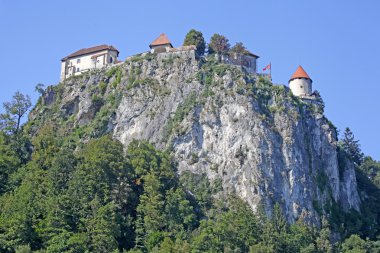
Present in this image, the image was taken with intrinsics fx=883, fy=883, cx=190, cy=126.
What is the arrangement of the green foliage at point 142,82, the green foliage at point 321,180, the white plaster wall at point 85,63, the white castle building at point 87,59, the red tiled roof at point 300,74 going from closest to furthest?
the green foliage at point 321,180
the green foliage at point 142,82
the white plaster wall at point 85,63
the white castle building at point 87,59
the red tiled roof at point 300,74

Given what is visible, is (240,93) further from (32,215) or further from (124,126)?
(32,215)

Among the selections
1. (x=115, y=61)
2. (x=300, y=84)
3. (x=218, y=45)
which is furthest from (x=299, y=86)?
(x=115, y=61)

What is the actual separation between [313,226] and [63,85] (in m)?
40.1

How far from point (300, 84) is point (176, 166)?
85.4ft

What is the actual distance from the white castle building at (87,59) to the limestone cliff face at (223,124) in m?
3.07

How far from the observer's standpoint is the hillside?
3563 inches

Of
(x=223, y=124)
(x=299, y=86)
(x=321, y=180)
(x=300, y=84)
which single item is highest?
(x=300, y=84)

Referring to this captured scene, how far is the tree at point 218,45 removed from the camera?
387 ft

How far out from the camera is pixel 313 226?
102m

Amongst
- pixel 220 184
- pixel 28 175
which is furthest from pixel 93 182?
pixel 220 184

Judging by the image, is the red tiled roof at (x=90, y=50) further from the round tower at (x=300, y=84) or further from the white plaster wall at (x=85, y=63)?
the round tower at (x=300, y=84)

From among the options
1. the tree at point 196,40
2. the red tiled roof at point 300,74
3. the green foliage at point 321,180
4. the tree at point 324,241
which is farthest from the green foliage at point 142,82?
the tree at point 324,241

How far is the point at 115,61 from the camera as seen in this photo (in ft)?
398

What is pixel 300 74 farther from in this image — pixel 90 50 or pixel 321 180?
pixel 90 50
